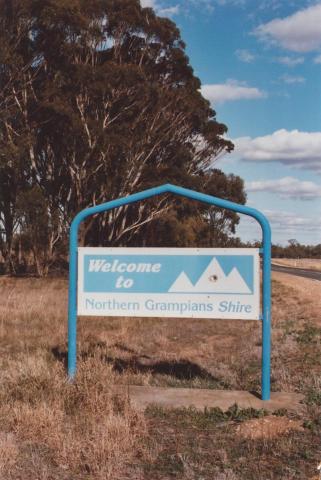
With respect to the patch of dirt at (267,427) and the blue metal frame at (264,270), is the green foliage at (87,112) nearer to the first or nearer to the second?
the blue metal frame at (264,270)

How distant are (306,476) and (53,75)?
76.1ft

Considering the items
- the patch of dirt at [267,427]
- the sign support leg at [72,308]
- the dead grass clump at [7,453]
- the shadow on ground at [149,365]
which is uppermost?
the sign support leg at [72,308]

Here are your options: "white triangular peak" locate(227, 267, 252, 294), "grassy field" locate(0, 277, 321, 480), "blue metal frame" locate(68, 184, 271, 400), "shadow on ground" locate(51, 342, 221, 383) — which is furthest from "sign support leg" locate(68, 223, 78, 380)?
"white triangular peak" locate(227, 267, 252, 294)

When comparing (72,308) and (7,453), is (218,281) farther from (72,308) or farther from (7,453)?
(7,453)

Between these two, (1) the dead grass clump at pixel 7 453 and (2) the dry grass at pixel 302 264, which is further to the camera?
(2) the dry grass at pixel 302 264

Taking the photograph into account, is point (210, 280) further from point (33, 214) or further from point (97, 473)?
point (33, 214)

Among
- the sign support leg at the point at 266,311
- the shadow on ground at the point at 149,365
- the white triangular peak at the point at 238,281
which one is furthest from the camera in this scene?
the shadow on ground at the point at 149,365

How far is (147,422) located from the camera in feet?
16.2

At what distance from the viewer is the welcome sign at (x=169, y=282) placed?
19.2 ft

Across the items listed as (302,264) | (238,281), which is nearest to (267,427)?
(238,281)

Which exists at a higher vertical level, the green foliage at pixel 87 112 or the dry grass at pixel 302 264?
the green foliage at pixel 87 112

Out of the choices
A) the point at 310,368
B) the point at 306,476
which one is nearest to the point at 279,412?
the point at 306,476

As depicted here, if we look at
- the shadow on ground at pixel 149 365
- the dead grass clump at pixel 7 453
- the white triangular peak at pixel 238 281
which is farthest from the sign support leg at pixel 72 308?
the dead grass clump at pixel 7 453

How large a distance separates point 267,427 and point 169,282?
1766 mm
